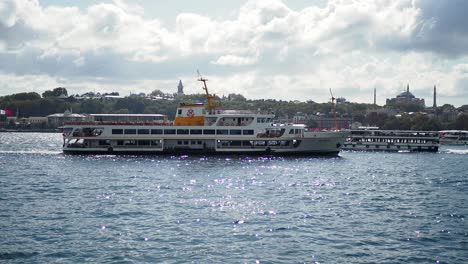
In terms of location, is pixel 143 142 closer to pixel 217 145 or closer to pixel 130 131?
pixel 130 131

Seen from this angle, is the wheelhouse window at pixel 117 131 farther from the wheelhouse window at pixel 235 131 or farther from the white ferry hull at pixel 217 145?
the wheelhouse window at pixel 235 131

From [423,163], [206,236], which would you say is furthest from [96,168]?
[423,163]

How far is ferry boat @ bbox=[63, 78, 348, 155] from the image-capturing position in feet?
280

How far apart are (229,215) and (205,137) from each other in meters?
47.4

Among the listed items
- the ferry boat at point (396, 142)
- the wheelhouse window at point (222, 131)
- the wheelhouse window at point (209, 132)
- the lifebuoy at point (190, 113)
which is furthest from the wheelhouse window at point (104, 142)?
the ferry boat at point (396, 142)

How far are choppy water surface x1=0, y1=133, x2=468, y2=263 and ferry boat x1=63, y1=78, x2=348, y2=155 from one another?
16.6 meters

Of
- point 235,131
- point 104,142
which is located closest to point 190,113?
point 235,131

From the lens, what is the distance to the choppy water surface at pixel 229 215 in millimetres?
29094

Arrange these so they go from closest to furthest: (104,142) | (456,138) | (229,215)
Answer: (229,215)
(104,142)
(456,138)

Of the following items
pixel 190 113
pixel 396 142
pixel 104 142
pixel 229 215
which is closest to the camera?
pixel 229 215

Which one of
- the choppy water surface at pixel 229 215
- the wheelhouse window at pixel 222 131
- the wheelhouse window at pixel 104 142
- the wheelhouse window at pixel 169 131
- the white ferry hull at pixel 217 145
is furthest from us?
the wheelhouse window at pixel 104 142

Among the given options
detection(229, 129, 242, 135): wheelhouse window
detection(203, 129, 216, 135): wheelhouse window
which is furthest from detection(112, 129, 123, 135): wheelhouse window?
detection(229, 129, 242, 135): wheelhouse window

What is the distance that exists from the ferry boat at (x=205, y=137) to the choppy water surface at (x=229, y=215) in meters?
16.6

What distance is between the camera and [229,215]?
38375mm
